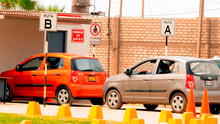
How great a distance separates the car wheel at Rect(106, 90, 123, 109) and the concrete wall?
5.57m

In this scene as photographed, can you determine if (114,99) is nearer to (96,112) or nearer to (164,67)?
(164,67)

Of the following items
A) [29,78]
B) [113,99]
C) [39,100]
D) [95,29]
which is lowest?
[39,100]

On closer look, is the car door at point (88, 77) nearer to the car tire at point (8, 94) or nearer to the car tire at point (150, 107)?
the car tire at point (150, 107)

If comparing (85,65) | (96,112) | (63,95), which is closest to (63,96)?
(63,95)

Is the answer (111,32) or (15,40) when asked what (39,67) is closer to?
(15,40)

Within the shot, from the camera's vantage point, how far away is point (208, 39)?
138 ft

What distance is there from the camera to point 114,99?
1026 inches

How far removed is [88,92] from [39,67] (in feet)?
6.78

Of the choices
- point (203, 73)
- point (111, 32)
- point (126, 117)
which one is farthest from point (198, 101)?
point (111, 32)

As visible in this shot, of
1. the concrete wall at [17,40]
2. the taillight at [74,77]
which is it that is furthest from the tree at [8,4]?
the taillight at [74,77]

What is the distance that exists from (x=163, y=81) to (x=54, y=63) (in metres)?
4.29

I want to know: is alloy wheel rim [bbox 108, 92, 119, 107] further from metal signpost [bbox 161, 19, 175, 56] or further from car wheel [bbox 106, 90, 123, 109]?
metal signpost [bbox 161, 19, 175, 56]

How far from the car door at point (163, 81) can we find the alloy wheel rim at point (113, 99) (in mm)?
1334

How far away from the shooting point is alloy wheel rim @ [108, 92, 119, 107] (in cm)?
2602
